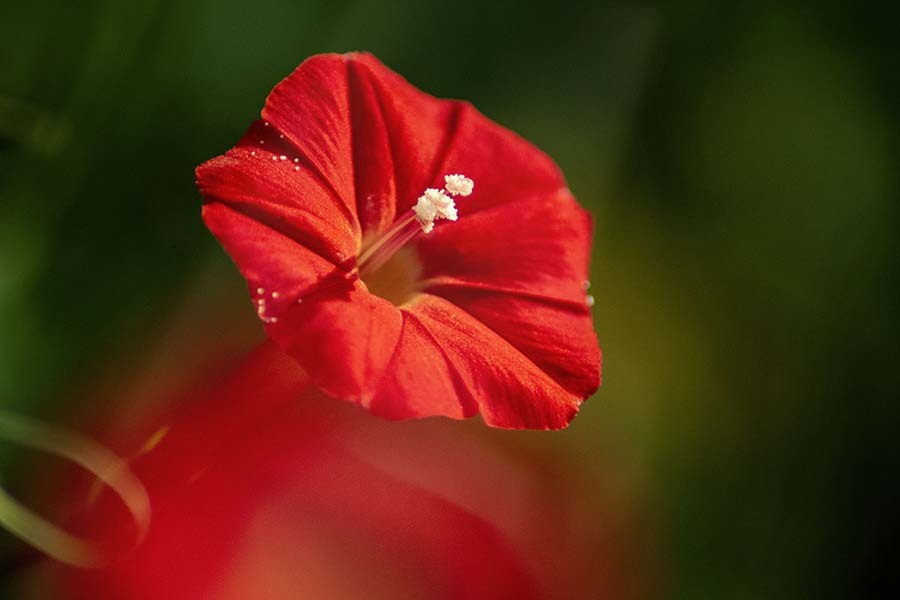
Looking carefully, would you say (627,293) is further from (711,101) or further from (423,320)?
(423,320)

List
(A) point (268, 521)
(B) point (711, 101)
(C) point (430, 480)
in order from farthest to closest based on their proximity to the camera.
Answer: (B) point (711, 101) → (C) point (430, 480) → (A) point (268, 521)

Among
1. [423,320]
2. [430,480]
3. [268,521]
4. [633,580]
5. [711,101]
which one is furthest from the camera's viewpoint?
[711,101]

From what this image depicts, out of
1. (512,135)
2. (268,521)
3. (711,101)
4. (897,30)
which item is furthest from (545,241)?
(897,30)

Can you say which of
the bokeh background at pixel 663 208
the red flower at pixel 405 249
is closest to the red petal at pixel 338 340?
the red flower at pixel 405 249

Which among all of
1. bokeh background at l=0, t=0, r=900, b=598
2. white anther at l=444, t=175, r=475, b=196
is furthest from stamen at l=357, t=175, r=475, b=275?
bokeh background at l=0, t=0, r=900, b=598

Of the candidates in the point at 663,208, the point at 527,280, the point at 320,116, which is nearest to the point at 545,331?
the point at 527,280

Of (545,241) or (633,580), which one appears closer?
(545,241)

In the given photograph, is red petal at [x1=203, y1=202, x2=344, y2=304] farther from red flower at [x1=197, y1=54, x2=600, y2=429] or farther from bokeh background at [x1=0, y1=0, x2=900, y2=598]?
bokeh background at [x1=0, y1=0, x2=900, y2=598]

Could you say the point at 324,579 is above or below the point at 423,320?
below
